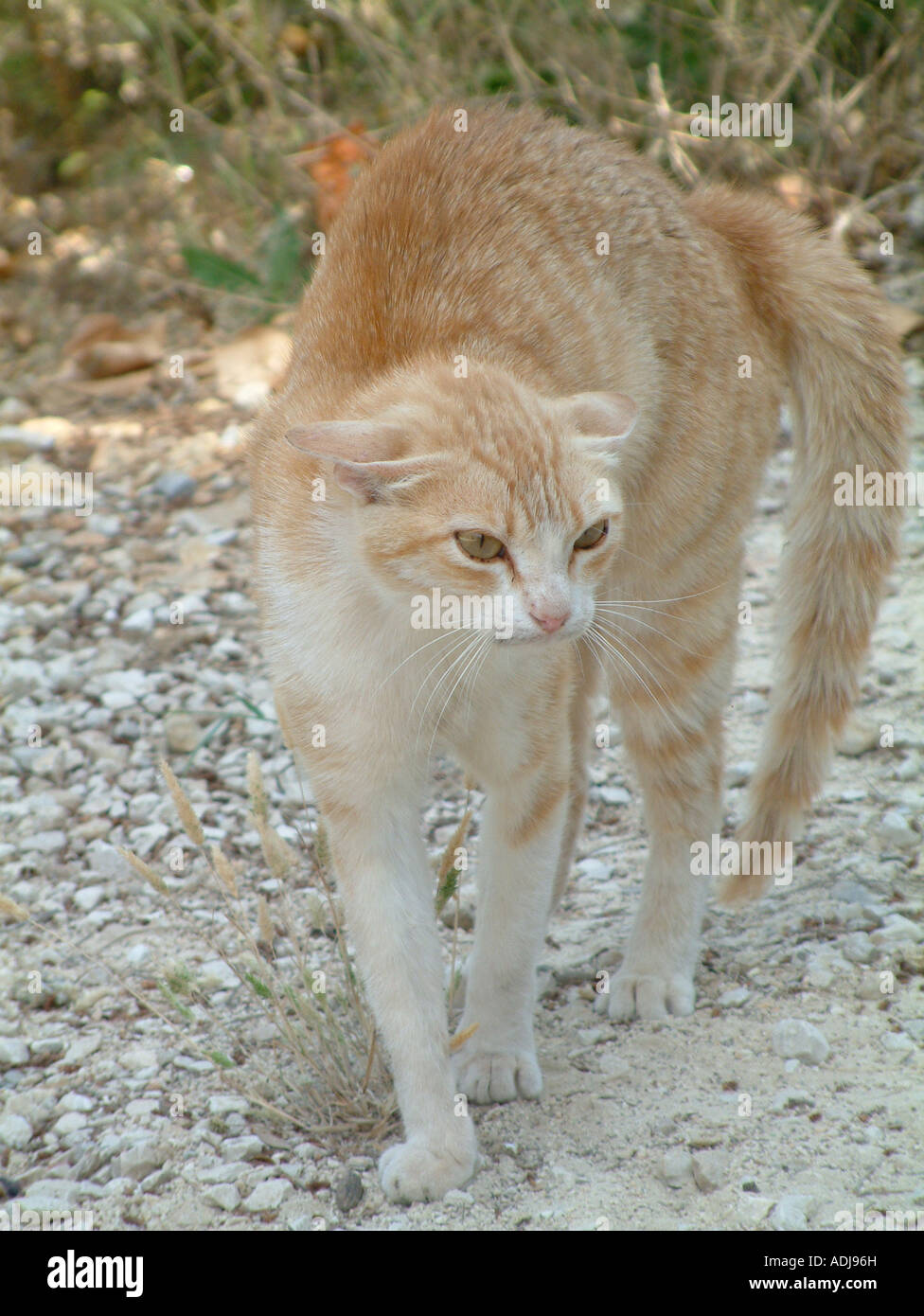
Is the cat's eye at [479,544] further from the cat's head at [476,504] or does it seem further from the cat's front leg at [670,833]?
the cat's front leg at [670,833]

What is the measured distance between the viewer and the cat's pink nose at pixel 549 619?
Result: 90.7 inches

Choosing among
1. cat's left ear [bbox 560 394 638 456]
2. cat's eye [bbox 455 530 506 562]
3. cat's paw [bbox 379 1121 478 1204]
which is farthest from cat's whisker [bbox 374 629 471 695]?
cat's paw [bbox 379 1121 478 1204]

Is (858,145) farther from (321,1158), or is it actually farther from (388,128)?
(321,1158)

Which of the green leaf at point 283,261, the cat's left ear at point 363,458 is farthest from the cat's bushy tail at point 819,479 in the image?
the green leaf at point 283,261

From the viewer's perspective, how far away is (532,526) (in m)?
2.34

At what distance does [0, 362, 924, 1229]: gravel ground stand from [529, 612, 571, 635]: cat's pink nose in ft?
3.52

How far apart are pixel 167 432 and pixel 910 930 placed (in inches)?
156

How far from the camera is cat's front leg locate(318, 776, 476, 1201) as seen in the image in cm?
262

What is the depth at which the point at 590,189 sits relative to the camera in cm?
306

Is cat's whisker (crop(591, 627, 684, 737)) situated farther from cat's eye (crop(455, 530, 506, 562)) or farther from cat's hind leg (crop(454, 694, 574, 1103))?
cat's eye (crop(455, 530, 506, 562))

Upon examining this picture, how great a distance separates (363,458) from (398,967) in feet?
3.30

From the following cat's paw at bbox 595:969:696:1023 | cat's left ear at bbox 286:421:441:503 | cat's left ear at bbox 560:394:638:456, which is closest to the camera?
cat's left ear at bbox 286:421:441:503

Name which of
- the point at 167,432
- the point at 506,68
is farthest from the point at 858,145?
the point at 167,432

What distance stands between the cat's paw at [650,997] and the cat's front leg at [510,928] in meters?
0.34
